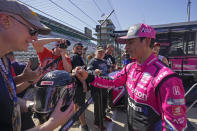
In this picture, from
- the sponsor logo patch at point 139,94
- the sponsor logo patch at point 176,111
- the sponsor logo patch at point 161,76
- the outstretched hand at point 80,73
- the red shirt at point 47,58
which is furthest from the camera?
the red shirt at point 47,58

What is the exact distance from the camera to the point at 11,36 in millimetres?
802

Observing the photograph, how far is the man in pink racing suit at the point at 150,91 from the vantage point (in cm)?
102

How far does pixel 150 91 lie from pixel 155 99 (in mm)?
94

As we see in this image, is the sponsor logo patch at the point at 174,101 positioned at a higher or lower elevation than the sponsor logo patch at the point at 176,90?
lower

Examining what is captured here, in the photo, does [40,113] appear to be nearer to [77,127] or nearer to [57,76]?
[57,76]

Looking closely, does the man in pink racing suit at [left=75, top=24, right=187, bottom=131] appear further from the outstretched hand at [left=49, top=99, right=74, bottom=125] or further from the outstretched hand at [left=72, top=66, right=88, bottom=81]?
the outstretched hand at [left=49, top=99, right=74, bottom=125]

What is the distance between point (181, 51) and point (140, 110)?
16.9ft

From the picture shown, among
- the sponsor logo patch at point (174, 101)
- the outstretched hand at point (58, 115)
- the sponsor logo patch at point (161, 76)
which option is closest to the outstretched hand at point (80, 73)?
the outstretched hand at point (58, 115)

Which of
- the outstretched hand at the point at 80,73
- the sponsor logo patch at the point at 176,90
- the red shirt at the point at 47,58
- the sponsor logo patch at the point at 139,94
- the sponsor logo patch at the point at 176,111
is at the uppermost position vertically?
the red shirt at the point at 47,58

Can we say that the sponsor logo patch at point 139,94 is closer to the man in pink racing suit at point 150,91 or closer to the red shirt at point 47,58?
the man in pink racing suit at point 150,91

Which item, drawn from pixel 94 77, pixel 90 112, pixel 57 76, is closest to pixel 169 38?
pixel 90 112

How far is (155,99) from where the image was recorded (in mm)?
1206

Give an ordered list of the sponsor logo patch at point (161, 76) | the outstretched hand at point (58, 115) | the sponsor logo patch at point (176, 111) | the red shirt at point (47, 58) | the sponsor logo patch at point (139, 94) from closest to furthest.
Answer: the outstretched hand at point (58, 115), the sponsor logo patch at point (176, 111), the sponsor logo patch at point (161, 76), the sponsor logo patch at point (139, 94), the red shirt at point (47, 58)

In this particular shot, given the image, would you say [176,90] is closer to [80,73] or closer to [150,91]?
[150,91]
